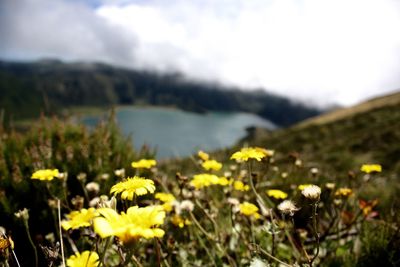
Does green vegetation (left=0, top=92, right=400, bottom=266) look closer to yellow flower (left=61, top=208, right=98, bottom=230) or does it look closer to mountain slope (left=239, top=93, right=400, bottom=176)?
yellow flower (left=61, top=208, right=98, bottom=230)

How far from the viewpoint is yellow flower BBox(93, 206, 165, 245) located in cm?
96

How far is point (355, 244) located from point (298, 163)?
812 mm

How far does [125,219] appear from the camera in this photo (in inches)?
43.9

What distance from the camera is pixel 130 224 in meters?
1.05

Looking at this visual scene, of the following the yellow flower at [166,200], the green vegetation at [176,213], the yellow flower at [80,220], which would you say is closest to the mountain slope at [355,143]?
the green vegetation at [176,213]

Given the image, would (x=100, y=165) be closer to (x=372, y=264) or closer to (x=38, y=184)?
(x=38, y=184)

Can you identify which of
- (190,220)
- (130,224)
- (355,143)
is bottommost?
(355,143)

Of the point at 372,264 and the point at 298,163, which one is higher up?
the point at 298,163

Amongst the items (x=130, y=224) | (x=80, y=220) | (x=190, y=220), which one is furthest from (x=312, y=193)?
(x=190, y=220)

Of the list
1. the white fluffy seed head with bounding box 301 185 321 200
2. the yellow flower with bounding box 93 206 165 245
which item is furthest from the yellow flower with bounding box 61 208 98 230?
the white fluffy seed head with bounding box 301 185 321 200

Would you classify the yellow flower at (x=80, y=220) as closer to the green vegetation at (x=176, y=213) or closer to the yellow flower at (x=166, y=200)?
the green vegetation at (x=176, y=213)

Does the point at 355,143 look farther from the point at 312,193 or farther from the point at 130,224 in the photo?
the point at 130,224

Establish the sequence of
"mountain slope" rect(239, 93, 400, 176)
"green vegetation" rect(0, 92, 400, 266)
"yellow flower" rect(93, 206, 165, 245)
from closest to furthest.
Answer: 1. "yellow flower" rect(93, 206, 165, 245)
2. "green vegetation" rect(0, 92, 400, 266)
3. "mountain slope" rect(239, 93, 400, 176)

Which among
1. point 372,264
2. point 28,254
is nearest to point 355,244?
point 372,264
